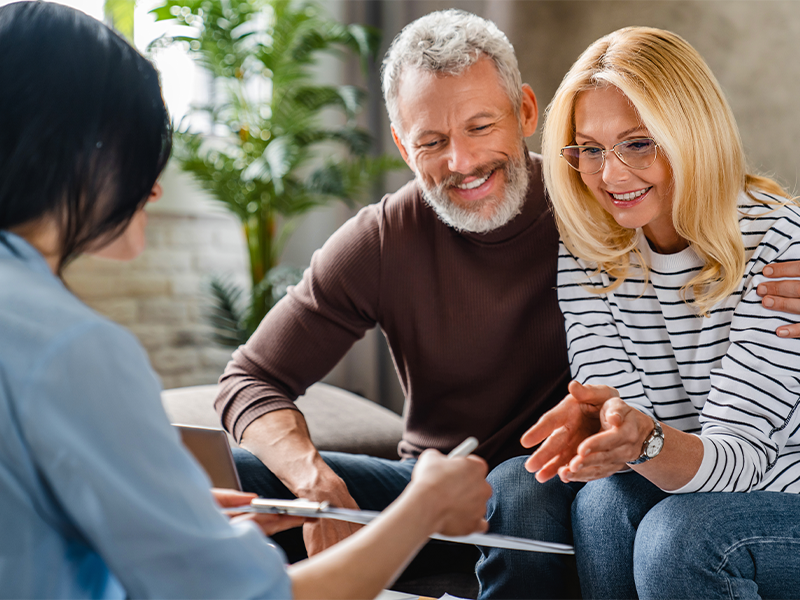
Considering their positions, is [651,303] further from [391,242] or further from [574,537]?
[391,242]

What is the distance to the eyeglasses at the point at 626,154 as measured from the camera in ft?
3.57

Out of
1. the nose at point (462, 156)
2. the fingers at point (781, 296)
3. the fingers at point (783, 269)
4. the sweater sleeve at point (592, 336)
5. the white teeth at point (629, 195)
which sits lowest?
the sweater sleeve at point (592, 336)

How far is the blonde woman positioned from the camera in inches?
36.1

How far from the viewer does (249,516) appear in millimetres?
771

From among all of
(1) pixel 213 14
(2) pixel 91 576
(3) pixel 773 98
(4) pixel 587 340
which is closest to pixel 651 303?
(4) pixel 587 340

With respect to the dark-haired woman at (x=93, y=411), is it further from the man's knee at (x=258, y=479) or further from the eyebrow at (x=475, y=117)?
the eyebrow at (x=475, y=117)

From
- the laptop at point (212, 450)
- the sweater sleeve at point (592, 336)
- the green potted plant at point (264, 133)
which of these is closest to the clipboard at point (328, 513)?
the laptop at point (212, 450)

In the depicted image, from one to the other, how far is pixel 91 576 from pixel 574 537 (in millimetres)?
734

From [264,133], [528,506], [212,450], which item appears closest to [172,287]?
[264,133]

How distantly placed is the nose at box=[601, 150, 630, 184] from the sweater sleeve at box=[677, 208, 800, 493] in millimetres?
218

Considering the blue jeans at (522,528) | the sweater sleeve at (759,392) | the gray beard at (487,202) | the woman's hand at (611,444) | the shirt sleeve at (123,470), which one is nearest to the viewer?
the shirt sleeve at (123,470)

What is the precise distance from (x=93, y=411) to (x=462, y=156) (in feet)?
3.18

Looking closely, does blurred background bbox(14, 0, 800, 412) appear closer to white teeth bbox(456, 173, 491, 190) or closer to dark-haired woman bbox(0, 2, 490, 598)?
white teeth bbox(456, 173, 491, 190)

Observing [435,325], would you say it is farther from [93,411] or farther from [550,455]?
[93,411]
